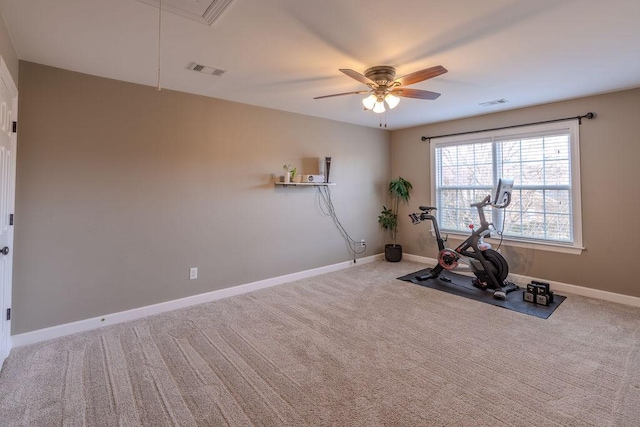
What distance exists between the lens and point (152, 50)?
2.56 metres

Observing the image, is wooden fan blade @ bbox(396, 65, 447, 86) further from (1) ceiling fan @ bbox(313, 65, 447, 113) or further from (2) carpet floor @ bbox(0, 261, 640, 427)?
(2) carpet floor @ bbox(0, 261, 640, 427)

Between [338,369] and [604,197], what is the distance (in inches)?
155

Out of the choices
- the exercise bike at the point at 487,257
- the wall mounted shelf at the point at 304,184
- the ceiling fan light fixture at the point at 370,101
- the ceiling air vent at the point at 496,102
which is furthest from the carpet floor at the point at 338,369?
the ceiling air vent at the point at 496,102

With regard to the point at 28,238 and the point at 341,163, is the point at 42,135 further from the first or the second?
the point at 341,163

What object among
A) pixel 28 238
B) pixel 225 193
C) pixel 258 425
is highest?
pixel 225 193

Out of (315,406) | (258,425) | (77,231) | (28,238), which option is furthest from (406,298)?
(28,238)

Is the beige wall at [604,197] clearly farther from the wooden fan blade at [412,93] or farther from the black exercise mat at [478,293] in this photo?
the wooden fan blade at [412,93]

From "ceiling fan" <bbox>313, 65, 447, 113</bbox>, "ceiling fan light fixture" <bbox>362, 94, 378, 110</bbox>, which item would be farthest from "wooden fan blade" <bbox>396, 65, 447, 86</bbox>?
"ceiling fan light fixture" <bbox>362, 94, 378, 110</bbox>

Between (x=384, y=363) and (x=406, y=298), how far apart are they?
1.56 m

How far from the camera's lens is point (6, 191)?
2434 millimetres

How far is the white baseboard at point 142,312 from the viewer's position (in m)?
2.79

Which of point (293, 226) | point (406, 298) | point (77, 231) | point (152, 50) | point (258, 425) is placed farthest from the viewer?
point (293, 226)

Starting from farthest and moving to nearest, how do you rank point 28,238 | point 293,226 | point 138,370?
point 293,226 < point 28,238 < point 138,370

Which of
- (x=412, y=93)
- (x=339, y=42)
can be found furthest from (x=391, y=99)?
(x=339, y=42)
